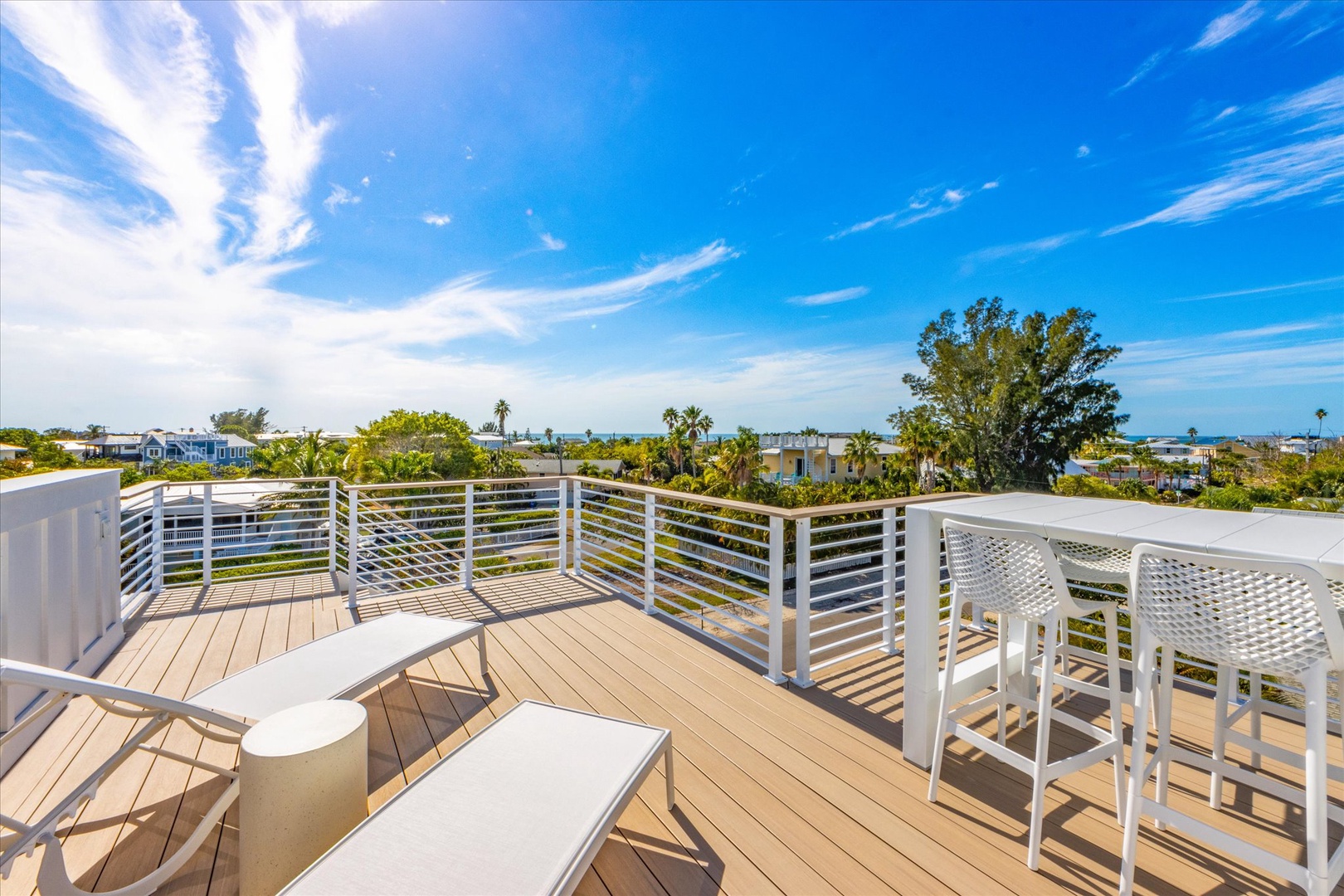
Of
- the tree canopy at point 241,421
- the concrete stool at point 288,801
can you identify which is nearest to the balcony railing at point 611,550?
Answer: the concrete stool at point 288,801

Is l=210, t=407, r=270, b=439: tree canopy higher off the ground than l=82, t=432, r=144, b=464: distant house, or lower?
higher

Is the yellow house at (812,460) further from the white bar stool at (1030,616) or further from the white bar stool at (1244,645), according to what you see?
the white bar stool at (1244,645)

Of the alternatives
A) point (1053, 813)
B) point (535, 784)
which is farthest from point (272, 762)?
point (1053, 813)

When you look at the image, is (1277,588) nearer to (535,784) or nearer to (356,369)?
(535,784)

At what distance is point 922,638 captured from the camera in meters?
2.17

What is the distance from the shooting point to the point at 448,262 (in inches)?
484

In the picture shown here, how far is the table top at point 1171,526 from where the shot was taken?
1.40 m

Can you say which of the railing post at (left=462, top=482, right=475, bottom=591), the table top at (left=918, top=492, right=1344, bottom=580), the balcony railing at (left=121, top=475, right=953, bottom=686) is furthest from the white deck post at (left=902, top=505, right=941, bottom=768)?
the railing post at (left=462, top=482, right=475, bottom=591)

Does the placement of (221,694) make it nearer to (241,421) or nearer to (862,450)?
(862,450)

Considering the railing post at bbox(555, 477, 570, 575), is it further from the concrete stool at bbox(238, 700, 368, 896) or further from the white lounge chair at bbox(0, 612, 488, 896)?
the concrete stool at bbox(238, 700, 368, 896)

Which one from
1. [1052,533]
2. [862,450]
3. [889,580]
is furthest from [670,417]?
[1052,533]

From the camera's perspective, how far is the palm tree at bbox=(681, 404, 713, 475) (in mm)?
36094

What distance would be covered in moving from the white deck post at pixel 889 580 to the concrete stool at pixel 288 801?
2901 mm

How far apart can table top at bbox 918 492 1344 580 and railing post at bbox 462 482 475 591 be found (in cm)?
356
